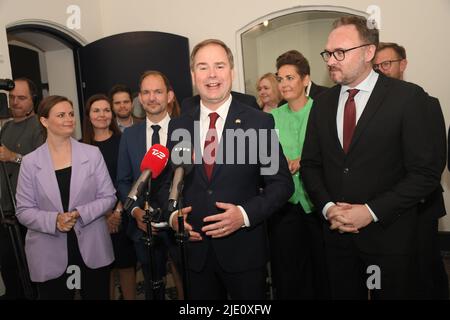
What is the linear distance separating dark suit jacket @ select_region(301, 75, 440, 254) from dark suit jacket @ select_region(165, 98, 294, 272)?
11.9 inches

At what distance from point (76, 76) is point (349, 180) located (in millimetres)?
4752

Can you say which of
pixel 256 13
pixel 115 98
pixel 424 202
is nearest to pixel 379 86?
pixel 424 202

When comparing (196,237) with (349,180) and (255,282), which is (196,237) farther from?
(349,180)

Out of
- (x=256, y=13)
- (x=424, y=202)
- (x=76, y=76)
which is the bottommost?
(x=424, y=202)

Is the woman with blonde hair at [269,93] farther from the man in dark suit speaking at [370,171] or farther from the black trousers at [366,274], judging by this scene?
the black trousers at [366,274]

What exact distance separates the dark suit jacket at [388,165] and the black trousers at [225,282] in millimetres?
490

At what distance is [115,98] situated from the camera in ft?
13.2

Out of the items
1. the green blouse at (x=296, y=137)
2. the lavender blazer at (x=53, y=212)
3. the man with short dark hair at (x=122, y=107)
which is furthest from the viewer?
the man with short dark hair at (x=122, y=107)

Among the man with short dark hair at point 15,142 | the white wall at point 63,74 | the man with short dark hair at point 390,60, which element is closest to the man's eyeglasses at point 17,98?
the man with short dark hair at point 15,142

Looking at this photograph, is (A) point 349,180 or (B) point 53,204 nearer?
(A) point 349,180

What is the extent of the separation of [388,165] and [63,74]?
4987 mm

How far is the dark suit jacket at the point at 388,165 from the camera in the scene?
6.79ft

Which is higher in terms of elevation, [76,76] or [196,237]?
[76,76]

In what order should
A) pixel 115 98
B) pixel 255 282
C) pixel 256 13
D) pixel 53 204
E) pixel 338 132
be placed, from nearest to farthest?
pixel 255 282 → pixel 338 132 → pixel 53 204 → pixel 115 98 → pixel 256 13
